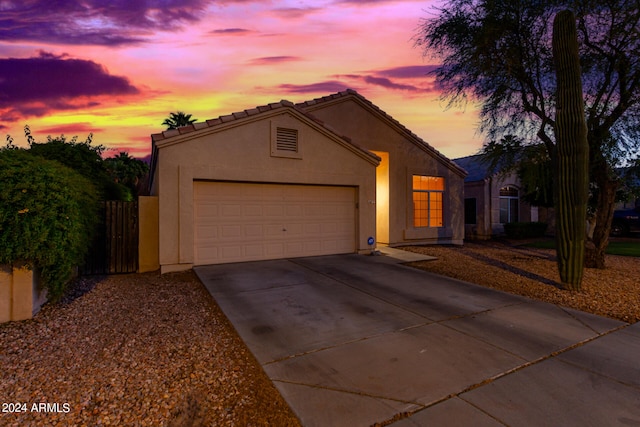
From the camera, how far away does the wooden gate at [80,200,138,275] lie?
8203 mm

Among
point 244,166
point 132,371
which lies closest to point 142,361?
point 132,371

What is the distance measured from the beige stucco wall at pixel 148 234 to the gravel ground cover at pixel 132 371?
2895 mm

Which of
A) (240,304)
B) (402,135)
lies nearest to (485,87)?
(402,135)

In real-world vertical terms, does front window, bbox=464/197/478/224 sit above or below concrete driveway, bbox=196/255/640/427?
above

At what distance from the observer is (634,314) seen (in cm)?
555

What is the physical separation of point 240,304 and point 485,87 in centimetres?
962

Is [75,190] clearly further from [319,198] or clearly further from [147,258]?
[319,198]

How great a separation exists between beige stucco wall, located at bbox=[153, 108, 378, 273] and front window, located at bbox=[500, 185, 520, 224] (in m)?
12.7

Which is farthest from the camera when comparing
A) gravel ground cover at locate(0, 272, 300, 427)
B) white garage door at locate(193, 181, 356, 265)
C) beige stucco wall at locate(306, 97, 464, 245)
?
beige stucco wall at locate(306, 97, 464, 245)

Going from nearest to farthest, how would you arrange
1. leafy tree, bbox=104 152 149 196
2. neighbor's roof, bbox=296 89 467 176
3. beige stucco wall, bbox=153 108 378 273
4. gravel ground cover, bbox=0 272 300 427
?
gravel ground cover, bbox=0 272 300 427
beige stucco wall, bbox=153 108 378 273
neighbor's roof, bbox=296 89 467 176
leafy tree, bbox=104 152 149 196

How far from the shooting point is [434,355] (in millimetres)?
3865

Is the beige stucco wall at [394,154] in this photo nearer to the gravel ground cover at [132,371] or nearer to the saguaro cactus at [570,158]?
the saguaro cactus at [570,158]

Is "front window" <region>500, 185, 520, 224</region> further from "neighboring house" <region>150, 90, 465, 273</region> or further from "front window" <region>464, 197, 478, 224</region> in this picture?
"neighboring house" <region>150, 90, 465, 273</region>

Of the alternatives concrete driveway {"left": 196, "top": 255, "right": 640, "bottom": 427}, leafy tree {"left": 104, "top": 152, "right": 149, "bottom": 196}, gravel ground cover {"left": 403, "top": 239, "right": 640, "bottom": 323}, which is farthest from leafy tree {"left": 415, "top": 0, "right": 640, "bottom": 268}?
leafy tree {"left": 104, "top": 152, "right": 149, "bottom": 196}
